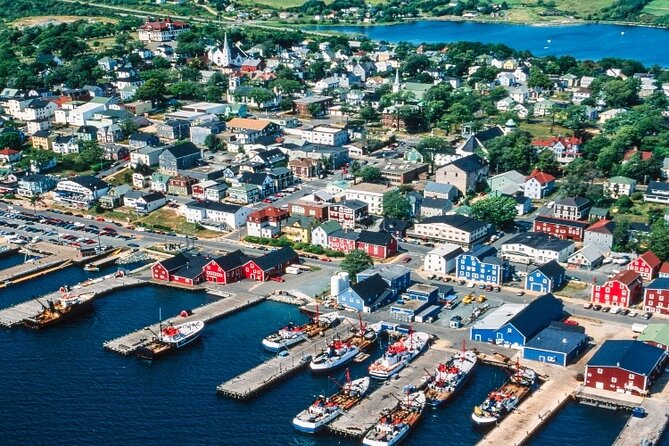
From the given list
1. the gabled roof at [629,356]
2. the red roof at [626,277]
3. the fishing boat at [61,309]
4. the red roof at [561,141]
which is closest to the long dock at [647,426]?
the gabled roof at [629,356]

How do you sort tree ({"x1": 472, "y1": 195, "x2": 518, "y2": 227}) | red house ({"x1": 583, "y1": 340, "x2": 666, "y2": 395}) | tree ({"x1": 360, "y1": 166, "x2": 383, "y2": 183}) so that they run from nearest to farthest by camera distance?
red house ({"x1": 583, "y1": 340, "x2": 666, "y2": 395})
tree ({"x1": 472, "y1": 195, "x2": 518, "y2": 227})
tree ({"x1": 360, "y1": 166, "x2": 383, "y2": 183})

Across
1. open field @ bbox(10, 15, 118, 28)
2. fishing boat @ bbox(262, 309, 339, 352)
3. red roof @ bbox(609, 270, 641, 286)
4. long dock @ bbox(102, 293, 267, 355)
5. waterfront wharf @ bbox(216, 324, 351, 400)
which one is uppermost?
open field @ bbox(10, 15, 118, 28)

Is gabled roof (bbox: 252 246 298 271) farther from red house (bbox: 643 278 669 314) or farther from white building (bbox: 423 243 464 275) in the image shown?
red house (bbox: 643 278 669 314)

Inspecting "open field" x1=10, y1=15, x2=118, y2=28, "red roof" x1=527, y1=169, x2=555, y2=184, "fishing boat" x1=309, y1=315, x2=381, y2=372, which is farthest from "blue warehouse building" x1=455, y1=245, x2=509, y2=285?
"open field" x1=10, y1=15, x2=118, y2=28

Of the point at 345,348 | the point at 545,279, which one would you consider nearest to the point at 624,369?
the point at 545,279

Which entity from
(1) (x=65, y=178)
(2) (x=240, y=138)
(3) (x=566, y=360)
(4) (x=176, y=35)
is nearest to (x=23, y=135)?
(1) (x=65, y=178)

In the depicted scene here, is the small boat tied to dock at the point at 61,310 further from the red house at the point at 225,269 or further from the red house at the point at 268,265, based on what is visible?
the red house at the point at 268,265
